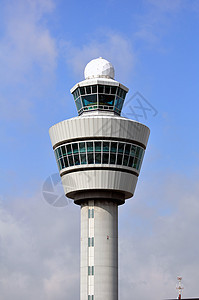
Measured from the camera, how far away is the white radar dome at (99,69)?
8331cm

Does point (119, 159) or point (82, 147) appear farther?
point (119, 159)

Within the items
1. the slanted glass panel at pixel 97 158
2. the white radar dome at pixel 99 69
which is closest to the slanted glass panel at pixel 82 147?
the slanted glass panel at pixel 97 158

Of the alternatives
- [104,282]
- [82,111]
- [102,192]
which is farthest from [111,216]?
[82,111]

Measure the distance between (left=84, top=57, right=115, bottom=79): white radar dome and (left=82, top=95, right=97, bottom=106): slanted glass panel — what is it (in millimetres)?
3645

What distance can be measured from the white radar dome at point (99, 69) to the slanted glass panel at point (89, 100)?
12.0 feet

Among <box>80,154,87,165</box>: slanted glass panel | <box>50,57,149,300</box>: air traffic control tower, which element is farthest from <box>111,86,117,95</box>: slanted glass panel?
<box>80,154,87,165</box>: slanted glass panel

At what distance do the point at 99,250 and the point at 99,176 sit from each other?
1049 cm

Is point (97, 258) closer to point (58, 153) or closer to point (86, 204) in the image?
point (86, 204)

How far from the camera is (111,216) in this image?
255ft

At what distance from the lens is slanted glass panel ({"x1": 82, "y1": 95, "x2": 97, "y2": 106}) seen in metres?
81.5

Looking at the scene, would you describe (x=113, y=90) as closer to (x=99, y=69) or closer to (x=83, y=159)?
(x=99, y=69)

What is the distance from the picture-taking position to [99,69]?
83.4 metres

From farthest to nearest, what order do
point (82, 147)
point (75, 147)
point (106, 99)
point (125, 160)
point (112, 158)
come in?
point (106, 99), point (125, 160), point (75, 147), point (82, 147), point (112, 158)

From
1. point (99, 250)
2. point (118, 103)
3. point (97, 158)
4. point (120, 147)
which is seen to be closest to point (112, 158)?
point (120, 147)
